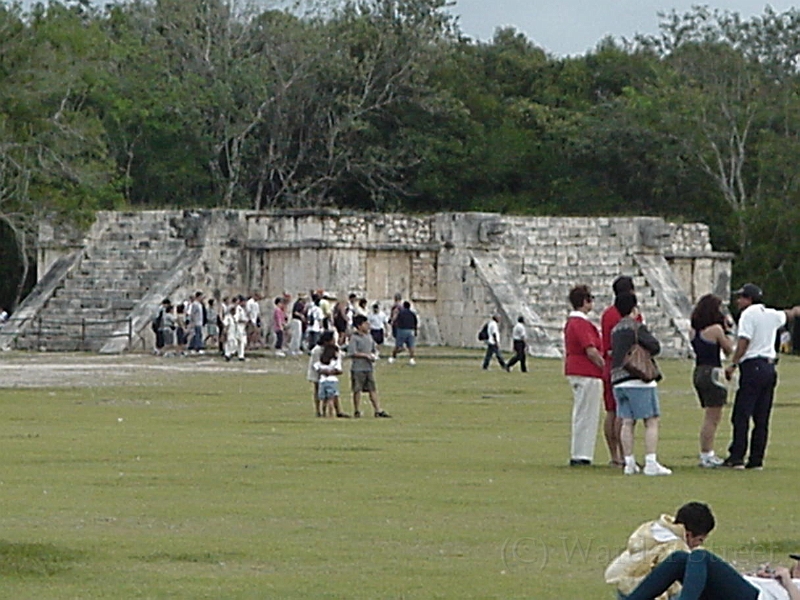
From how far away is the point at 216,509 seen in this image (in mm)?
13008

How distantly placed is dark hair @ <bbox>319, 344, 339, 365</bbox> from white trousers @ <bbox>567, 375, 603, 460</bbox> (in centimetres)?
675

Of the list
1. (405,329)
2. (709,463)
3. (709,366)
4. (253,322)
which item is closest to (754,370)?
(709,366)

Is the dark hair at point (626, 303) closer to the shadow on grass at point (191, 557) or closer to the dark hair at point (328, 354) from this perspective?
the shadow on grass at point (191, 557)

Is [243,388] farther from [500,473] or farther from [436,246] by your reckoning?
[436,246]

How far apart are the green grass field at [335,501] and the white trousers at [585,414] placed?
0.25 metres

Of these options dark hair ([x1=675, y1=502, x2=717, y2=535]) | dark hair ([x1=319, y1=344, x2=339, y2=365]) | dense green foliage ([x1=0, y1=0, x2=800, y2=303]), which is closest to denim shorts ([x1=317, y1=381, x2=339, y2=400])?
dark hair ([x1=319, y1=344, x2=339, y2=365])

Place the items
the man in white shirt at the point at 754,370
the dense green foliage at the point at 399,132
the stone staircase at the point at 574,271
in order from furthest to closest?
the dense green foliage at the point at 399,132 < the stone staircase at the point at 574,271 < the man in white shirt at the point at 754,370

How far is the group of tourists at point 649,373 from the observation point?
15.4 m

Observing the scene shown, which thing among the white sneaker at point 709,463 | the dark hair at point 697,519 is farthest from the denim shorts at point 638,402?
the dark hair at point 697,519

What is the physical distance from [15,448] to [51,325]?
27062mm

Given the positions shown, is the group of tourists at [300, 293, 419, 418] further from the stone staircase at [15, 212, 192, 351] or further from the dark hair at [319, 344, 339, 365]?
the stone staircase at [15, 212, 192, 351]

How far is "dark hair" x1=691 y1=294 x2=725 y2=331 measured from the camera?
52.8ft

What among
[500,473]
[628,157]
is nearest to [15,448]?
[500,473]

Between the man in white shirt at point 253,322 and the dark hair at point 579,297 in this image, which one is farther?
the man in white shirt at point 253,322
